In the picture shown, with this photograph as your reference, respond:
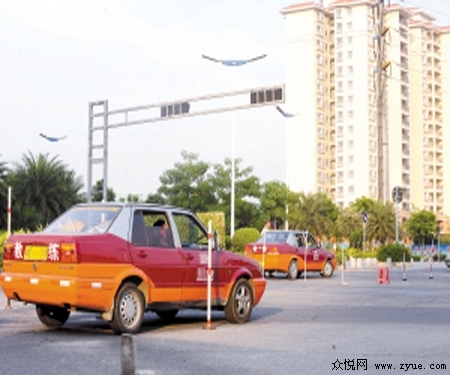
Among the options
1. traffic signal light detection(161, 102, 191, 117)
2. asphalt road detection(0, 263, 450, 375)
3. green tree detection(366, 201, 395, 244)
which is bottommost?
asphalt road detection(0, 263, 450, 375)

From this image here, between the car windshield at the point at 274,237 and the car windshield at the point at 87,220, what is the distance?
18.9 meters

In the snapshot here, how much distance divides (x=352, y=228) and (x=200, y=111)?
72177mm

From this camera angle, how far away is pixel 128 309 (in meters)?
11.5

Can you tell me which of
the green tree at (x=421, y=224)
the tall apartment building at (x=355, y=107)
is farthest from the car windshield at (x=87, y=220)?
the green tree at (x=421, y=224)

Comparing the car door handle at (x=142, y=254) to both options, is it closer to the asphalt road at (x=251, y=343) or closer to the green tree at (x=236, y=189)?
Result: the asphalt road at (x=251, y=343)

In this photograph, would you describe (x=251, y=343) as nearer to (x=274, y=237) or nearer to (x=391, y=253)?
(x=274, y=237)

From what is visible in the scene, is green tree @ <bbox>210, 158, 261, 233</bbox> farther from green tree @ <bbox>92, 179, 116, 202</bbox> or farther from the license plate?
the license plate

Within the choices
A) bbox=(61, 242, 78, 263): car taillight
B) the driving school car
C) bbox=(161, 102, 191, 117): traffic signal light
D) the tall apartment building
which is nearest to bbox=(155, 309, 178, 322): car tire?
the driving school car

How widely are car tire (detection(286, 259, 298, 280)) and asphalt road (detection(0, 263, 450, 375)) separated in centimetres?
1355

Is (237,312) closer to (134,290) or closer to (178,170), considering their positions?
(134,290)

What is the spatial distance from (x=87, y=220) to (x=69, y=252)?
935 millimetres

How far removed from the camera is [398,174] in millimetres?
122750

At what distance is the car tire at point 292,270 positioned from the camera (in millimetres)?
30609

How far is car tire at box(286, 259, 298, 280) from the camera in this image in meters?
30.6
